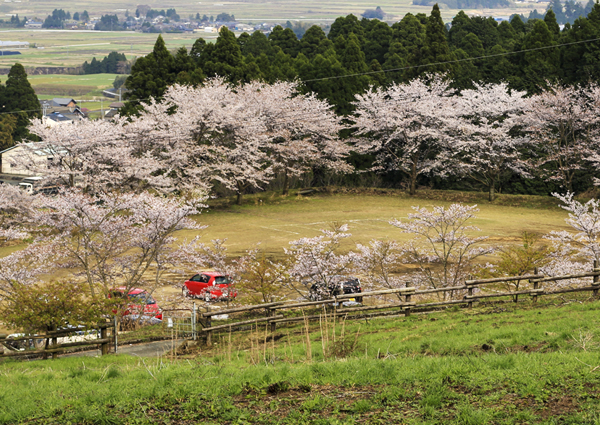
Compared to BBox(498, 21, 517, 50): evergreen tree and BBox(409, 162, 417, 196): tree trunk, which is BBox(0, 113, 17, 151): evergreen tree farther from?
BBox(498, 21, 517, 50): evergreen tree

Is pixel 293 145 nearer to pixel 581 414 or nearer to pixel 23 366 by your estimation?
pixel 23 366

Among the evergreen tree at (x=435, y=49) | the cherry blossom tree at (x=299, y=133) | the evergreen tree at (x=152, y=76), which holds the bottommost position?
the cherry blossom tree at (x=299, y=133)

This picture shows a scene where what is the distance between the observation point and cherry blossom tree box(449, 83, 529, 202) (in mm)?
43000

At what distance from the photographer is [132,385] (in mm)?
8938

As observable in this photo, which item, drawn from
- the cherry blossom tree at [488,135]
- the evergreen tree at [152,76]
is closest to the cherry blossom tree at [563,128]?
the cherry blossom tree at [488,135]

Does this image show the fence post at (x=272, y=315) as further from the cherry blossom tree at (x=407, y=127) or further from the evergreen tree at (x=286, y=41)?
Answer: the evergreen tree at (x=286, y=41)

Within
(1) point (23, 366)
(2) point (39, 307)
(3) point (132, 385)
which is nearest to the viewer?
(3) point (132, 385)

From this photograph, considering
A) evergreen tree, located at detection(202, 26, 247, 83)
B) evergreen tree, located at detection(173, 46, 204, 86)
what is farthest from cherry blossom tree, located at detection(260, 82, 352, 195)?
evergreen tree, located at detection(173, 46, 204, 86)

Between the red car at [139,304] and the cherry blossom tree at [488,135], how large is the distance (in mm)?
28454

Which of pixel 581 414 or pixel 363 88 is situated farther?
pixel 363 88

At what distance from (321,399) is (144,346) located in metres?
9.15

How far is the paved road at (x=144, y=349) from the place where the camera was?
14.7 m

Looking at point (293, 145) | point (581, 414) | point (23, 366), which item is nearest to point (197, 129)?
point (293, 145)

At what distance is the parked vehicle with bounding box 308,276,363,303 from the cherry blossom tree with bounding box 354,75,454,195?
25.0 m
